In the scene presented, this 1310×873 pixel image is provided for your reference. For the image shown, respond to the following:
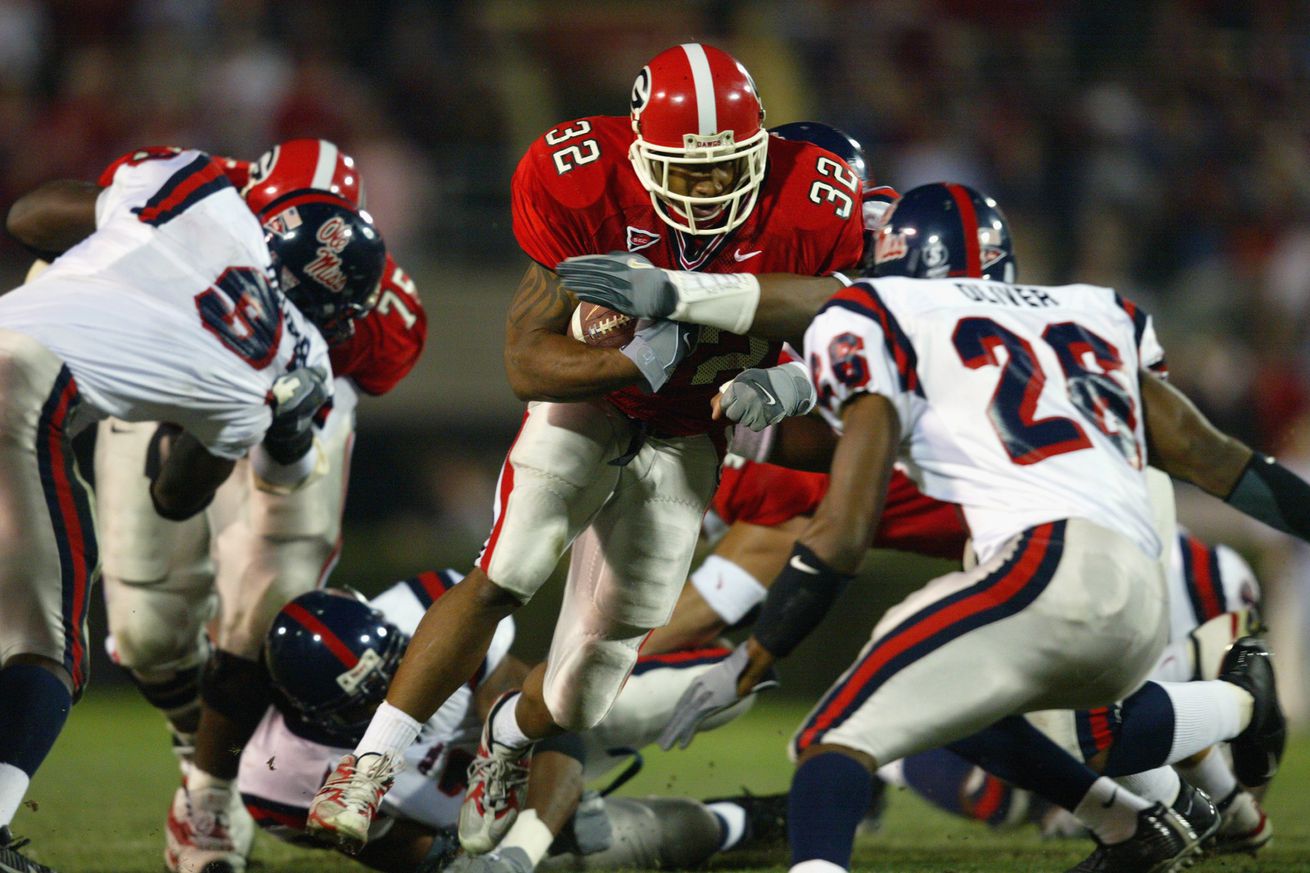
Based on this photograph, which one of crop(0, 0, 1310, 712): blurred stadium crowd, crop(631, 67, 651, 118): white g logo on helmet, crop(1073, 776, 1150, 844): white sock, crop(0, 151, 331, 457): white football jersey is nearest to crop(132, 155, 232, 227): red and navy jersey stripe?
crop(0, 151, 331, 457): white football jersey

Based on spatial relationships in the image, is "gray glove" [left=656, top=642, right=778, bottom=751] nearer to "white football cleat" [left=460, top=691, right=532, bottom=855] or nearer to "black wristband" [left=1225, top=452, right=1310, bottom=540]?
"white football cleat" [left=460, top=691, right=532, bottom=855]

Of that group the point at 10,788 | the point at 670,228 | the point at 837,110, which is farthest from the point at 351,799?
the point at 837,110

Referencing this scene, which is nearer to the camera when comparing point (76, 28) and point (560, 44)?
point (76, 28)

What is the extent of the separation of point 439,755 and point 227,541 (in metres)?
1.38

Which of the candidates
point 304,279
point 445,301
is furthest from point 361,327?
point 445,301

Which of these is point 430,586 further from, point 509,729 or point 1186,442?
point 1186,442

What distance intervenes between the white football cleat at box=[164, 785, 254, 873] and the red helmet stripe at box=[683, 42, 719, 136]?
7.65 feet

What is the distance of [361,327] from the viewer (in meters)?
5.29

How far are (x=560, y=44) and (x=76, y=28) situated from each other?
345cm

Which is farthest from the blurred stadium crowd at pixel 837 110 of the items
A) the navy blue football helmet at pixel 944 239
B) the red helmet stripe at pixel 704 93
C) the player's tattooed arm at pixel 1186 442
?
the red helmet stripe at pixel 704 93

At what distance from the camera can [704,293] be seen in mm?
3619

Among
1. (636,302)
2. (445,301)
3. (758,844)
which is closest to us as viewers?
(636,302)

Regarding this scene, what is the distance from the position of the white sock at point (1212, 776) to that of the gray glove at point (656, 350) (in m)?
1.79

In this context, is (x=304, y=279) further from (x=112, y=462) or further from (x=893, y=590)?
(x=893, y=590)
